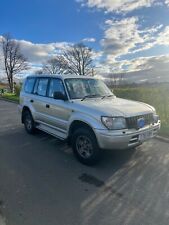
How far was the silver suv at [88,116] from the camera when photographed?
4.29m

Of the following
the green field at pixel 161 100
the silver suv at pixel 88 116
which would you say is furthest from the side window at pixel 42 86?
the green field at pixel 161 100

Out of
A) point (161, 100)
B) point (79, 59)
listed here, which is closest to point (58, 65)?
point (79, 59)

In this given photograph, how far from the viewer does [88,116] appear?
4531mm

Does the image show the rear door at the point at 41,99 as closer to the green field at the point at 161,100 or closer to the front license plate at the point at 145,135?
the front license plate at the point at 145,135

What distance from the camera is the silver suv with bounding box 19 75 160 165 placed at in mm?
4285

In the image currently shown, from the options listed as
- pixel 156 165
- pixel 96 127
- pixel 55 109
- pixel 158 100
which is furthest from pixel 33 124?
pixel 158 100

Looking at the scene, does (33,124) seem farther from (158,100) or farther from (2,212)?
(158,100)

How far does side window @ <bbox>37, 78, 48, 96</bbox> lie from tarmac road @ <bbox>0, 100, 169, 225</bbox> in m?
1.65

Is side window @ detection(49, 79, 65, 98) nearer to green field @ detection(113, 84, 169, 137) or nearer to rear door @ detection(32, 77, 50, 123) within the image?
rear door @ detection(32, 77, 50, 123)

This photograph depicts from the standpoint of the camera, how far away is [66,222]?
9.36ft

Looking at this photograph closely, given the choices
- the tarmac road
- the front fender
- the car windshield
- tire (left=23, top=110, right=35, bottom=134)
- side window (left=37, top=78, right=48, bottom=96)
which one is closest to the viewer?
the tarmac road

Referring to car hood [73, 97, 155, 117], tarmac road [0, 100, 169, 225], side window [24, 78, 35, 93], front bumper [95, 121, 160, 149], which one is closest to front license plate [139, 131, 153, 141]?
front bumper [95, 121, 160, 149]

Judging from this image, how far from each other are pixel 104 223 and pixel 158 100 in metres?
7.41

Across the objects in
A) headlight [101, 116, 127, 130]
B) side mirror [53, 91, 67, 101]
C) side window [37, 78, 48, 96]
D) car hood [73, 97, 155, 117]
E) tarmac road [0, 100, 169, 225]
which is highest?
side window [37, 78, 48, 96]
